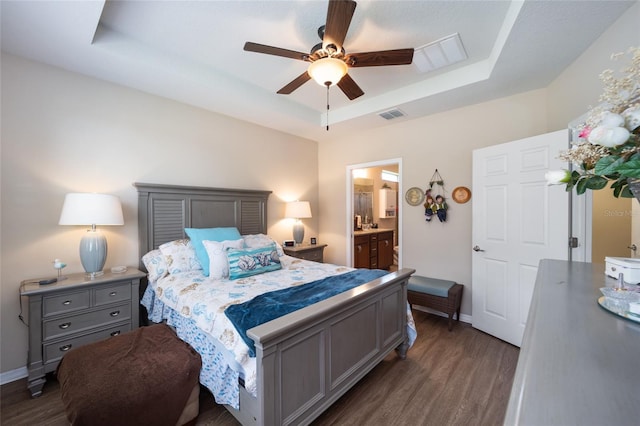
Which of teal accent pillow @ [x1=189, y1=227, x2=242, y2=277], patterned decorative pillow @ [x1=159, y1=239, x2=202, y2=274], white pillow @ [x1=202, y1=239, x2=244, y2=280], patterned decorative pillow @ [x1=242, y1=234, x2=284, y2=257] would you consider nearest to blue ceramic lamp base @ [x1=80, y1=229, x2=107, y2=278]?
patterned decorative pillow @ [x1=159, y1=239, x2=202, y2=274]

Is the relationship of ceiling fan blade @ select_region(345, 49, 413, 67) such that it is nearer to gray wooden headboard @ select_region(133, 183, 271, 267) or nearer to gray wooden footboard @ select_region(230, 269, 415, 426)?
gray wooden footboard @ select_region(230, 269, 415, 426)

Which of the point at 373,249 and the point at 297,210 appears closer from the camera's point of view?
the point at 297,210

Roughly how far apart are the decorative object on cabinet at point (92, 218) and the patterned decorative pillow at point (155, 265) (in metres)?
0.37

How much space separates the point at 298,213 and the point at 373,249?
2.22 metres

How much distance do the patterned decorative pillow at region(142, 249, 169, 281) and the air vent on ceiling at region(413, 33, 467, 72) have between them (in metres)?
3.09

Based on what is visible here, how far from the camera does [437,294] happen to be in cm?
307

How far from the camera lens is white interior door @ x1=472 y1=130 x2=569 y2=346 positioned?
7.91ft

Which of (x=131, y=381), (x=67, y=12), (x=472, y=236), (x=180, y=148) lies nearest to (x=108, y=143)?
(x=180, y=148)

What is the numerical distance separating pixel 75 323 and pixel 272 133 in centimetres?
315

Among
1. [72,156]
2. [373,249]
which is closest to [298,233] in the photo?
[373,249]

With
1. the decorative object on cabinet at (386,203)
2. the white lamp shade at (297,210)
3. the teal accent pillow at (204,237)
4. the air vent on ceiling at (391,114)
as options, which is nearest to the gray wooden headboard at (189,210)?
the teal accent pillow at (204,237)

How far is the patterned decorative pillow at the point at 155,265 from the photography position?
99.9 inches

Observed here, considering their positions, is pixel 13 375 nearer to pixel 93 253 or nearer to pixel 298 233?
pixel 93 253

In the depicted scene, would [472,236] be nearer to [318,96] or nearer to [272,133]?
[318,96]
